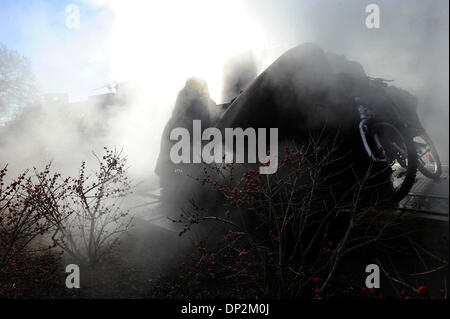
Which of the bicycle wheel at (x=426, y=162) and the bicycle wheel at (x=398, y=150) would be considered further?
the bicycle wheel at (x=426, y=162)

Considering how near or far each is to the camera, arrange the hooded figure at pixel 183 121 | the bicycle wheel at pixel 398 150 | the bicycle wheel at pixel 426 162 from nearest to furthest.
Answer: the bicycle wheel at pixel 398 150 → the bicycle wheel at pixel 426 162 → the hooded figure at pixel 183 121

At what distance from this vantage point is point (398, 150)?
3.27 m

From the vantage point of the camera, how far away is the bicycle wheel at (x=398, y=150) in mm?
3012

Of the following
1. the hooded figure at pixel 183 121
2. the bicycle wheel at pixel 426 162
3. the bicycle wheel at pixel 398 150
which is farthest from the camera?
the hooded figure at pixel 183 121

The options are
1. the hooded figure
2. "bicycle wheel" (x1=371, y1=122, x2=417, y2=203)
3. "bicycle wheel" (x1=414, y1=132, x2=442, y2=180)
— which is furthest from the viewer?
the hooded figure

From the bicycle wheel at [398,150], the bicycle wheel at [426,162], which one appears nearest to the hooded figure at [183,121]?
the bicycle wheel at [398,150]

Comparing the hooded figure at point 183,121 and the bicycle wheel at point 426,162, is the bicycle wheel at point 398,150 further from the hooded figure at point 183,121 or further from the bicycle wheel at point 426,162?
the hooded figure at point 183,121

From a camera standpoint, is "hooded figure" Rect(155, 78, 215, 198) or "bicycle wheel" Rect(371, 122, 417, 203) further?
"hooded figure" Rect(155, 78, 215, 198)

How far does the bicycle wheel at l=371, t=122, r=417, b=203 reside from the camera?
→ 3012 millimetres

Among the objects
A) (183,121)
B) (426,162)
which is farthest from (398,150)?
(183,121)

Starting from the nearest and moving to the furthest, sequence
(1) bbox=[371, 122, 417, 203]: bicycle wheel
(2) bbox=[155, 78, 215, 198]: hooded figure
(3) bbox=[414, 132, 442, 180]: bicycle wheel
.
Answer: (1) bbox=[371, 122, 417, 203]: bicycle wheel
(3) bbox=[414, 132, 442, 180]: bicycle wheel
(2) bbox=[155, 78, 215, 198]: hooded figure

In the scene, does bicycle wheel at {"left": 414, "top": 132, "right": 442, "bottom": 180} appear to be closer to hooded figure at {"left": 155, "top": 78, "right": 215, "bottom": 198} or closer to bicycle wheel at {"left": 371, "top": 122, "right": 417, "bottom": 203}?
bicycle wheel at {"left": 371, "top": 122, "right": 417, "bottom": 203}

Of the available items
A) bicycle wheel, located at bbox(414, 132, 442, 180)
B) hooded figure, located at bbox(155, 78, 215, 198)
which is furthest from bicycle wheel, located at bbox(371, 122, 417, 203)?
hooded figure, located at bbox(155, 78, 215, 198)

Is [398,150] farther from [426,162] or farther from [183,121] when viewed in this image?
[183,121]
